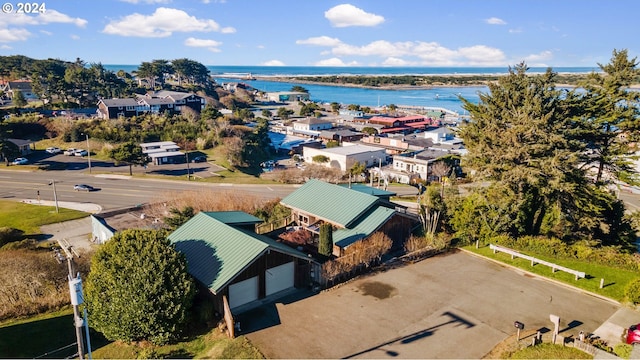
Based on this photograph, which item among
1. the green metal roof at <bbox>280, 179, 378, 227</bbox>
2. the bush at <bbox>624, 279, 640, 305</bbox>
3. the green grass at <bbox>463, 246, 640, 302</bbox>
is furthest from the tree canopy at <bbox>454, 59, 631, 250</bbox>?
the green metal roof at <bbox>280, 179, 378, 227</bbox>

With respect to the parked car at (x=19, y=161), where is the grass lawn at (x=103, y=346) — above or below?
below

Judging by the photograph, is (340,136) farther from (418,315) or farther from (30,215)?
(418,315)

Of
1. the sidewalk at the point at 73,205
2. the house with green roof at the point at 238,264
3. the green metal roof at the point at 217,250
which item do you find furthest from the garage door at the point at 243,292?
the sidewalk at the point at 73,205

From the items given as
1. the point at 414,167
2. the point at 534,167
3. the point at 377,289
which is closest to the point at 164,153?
the point at 414,167

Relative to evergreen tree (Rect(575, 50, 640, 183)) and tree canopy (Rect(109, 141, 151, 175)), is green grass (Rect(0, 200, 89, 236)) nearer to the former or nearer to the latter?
tree canopy (Rect(109, 141, 151, 175))

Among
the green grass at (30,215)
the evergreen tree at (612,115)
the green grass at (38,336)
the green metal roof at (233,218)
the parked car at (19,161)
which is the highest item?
the evergreen tree at (612,115)

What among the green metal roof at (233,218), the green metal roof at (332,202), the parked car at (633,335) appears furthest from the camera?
the green metal roof at (332,202)

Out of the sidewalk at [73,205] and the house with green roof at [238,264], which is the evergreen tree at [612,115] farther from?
the sidewalk at [73,205]
